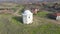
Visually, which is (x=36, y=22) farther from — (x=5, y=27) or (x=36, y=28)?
(x=5, y=27)

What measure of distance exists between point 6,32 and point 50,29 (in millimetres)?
4019

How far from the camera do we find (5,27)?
55.0 ft

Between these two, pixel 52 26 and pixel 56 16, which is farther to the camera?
pixel 56 16

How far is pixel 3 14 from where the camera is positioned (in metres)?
21.2

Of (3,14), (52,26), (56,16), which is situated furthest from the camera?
(3,14)

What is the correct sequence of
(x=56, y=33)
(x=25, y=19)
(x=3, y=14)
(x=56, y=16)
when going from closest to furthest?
(x=56, y=33) < (x=25, y=19) < (x=56, y=16) < (x=3, y=14)

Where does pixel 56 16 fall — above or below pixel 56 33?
above

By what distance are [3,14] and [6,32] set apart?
229 inches

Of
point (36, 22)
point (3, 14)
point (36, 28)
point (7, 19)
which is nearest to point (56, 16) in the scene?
point (36, 22)

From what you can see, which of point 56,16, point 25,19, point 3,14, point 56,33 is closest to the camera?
point 56,33

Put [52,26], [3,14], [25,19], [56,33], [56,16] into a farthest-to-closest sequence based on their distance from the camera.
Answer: [3,14]
[56,16]
[25,19]
[52,26]
[56,33]

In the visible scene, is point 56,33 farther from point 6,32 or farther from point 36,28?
point 6,32

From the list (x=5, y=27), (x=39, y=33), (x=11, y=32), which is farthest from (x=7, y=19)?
(x=39, y=33)

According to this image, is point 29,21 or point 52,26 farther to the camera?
point 29,21
